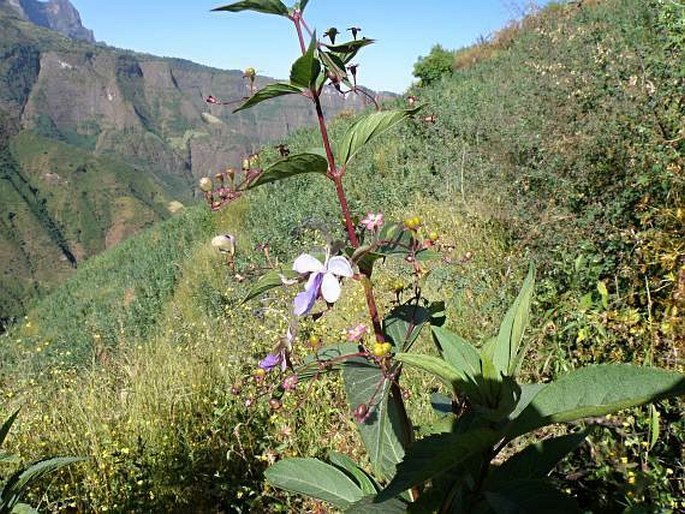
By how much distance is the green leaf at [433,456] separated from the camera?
0.71m

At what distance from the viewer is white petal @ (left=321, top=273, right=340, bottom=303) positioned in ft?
2.58

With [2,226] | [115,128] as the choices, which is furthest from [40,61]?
[2,226]

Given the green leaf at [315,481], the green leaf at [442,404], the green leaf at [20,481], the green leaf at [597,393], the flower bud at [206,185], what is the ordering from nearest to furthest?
the green leaf at [597,393] < the flower bud at [206,185] < the green leaf at [315,481] < the green leaf at [442,404] < the green leaf at [20,481]

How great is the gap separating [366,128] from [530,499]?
669 mm

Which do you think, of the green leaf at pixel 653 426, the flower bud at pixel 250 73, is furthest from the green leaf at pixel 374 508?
the green leaf at pixel 653 426

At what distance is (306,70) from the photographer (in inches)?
34.1

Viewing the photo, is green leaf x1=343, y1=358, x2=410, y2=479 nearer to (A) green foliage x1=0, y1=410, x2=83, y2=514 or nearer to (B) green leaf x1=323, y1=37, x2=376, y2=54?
(B) green leaf x1=323, y1=37, x2=376, y2=54

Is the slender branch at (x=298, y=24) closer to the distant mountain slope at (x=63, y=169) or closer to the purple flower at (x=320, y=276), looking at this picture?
the purple flower at (x=320, y=276)

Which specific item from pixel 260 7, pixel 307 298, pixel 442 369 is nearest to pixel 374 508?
pixel 442 369

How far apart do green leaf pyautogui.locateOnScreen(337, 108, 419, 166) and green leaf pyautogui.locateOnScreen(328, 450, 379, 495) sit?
71 centimetres

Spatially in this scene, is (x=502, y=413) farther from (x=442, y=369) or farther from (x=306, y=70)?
(x=306, y=70)

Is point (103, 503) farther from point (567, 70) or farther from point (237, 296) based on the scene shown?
point (567, 70)

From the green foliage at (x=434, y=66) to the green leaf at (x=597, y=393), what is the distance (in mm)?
15708

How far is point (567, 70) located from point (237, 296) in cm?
447
